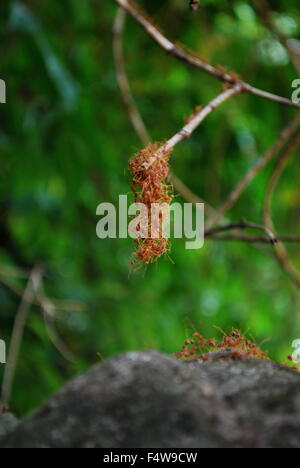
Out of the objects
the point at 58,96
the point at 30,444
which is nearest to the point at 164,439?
the point at 30,444

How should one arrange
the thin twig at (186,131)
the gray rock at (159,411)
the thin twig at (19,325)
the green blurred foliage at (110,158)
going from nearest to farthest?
1. the gray rock at (159,411)
2. the thin twig at (186,131)
3. the thin twig at (19,325)
4. the green blurred foliage at (110,158)

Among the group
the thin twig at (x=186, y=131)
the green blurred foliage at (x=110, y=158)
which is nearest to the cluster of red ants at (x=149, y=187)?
the thin twig at (x=186, y=131)

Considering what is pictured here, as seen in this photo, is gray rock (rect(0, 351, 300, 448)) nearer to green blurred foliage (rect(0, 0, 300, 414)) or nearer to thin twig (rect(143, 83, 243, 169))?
thin twig (rect(143, 83, 243, 169))

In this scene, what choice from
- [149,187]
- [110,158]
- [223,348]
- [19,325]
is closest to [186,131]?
[149,187]

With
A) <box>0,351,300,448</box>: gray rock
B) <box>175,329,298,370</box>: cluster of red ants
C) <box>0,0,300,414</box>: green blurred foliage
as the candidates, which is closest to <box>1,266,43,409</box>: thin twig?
<box>0,0,300,414</box>: green blurred foliage

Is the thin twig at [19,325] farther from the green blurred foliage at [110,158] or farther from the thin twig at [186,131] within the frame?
the thin twig at [186,131]
